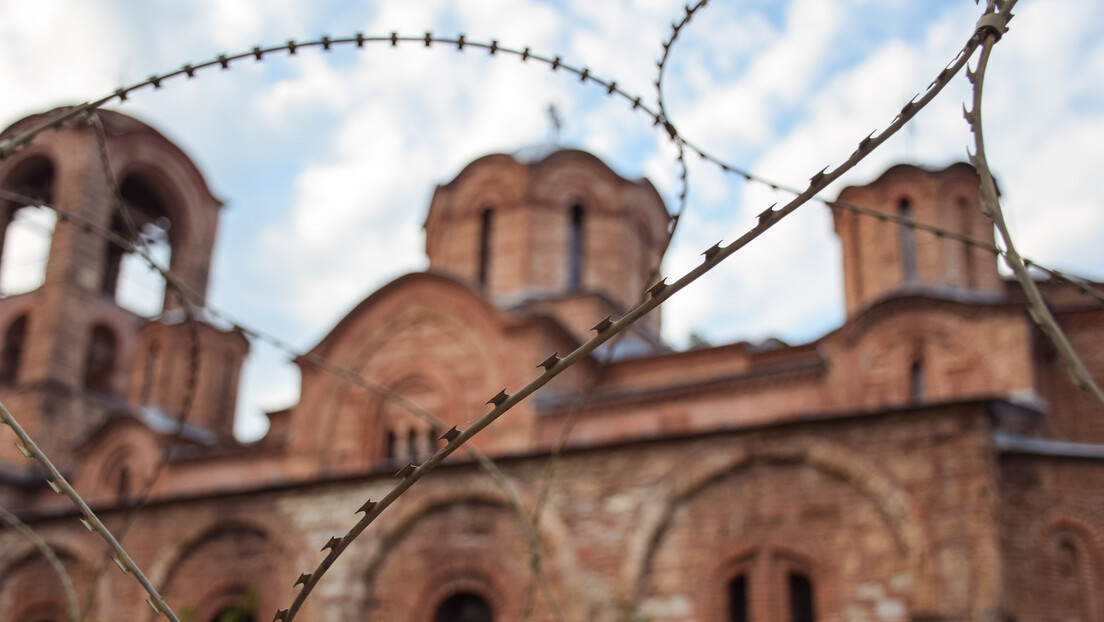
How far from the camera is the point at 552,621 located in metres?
11.5

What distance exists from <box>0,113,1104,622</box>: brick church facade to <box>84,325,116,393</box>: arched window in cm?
6

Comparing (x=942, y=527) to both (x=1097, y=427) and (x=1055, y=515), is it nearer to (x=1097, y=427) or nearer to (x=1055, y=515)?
(x=1055, y=515)

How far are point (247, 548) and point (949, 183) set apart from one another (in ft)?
31.2

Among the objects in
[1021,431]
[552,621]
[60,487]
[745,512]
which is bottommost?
[60,487]

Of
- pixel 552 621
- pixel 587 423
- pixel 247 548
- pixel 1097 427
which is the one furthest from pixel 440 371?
pixel 1097 427

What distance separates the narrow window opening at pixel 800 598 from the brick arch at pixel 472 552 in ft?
6.21

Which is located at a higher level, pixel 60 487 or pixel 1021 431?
pixel 1021 431

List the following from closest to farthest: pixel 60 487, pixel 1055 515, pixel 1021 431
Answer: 1. pixel 60 487
2. pixel 1055 515
3. pixel 1021 431

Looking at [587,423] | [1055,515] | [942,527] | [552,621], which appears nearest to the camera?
[942,527]

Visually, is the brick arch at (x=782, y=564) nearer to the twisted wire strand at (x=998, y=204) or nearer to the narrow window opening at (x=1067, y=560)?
the narrow window opening at (x=1067, y=560)

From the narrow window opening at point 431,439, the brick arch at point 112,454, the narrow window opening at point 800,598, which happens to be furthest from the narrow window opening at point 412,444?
the narrow window opening at point 800,598

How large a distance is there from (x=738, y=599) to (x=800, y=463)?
4.49 ft

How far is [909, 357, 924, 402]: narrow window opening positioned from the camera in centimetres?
1360

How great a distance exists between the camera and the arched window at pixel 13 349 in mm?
19155
